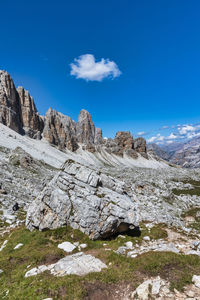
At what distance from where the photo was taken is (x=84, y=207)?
1659cm

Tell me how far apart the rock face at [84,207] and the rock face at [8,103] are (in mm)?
142060

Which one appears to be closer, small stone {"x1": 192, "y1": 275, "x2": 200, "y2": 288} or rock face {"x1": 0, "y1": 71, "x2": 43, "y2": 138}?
small stone {"x1": 192, "y1": 275, "x2": 200, "y2": 288}

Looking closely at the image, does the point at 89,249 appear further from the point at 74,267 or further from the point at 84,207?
the point at 84,207

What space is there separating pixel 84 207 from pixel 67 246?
3.77 m

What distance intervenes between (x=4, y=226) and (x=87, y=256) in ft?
42.1

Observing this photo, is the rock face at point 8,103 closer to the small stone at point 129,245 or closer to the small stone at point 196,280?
the small stone at point 129,245

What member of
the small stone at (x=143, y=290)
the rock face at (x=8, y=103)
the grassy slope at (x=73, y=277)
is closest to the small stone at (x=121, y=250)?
the grassy slope at (x=73, y=277)

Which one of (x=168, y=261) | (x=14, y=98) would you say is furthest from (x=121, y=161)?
(x=168, y=261)

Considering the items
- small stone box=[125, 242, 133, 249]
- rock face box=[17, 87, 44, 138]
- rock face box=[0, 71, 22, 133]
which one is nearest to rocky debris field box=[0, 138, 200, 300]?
small stone box=[125, 242, 133, 249]

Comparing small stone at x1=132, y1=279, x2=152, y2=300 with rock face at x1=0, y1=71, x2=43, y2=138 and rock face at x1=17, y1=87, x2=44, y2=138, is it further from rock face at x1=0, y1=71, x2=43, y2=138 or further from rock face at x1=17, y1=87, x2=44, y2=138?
rock face at x1=17, y1=87, x2=44, y2=138

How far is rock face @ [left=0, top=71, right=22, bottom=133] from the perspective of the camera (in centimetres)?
13925

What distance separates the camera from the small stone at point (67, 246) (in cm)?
1371

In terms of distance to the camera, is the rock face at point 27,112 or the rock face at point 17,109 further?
the rock face at point 27,112

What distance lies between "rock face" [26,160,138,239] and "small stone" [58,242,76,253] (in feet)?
6.12
